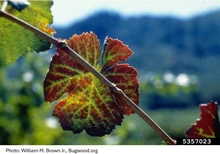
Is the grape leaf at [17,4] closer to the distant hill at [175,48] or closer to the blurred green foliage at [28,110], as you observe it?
the blurred green foliage at [28,110]

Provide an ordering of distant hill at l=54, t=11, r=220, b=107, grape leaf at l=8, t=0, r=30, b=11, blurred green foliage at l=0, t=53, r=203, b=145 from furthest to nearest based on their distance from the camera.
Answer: distant hill at l=54, t=11, r=220, b=107
blurred green foliage at l=0, t=53, r=203, b=145
grape leaf at l=8, t=0, r=30, b=11

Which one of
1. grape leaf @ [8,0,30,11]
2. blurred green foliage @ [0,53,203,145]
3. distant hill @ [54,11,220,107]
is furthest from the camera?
distant hill @ [54,11,220,107]

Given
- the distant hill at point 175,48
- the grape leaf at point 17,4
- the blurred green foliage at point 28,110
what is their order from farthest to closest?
the distant hill at point 175,48, the blurred green foliage at point 28,110, the grape leaf at point 17,4

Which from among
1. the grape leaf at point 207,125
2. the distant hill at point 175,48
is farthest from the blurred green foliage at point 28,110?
the distant hill at point 175,48

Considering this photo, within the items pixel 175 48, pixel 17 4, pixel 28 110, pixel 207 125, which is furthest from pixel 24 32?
pixel 175 48

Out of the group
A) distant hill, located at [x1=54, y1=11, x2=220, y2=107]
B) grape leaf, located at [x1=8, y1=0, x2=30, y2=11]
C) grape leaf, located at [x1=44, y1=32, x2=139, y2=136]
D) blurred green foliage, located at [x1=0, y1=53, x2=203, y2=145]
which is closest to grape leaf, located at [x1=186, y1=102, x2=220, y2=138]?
grape leaf, located at [x1=44, y1=32, x2=139, y2=136]

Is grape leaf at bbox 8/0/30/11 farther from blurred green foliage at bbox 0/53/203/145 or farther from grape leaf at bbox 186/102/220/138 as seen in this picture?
blurred green foliage at bbox 0/53/203/145

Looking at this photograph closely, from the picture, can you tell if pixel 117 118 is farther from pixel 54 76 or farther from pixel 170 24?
pixel 170 24
